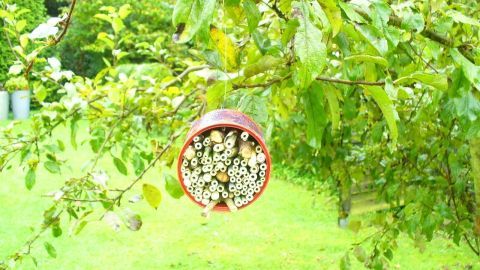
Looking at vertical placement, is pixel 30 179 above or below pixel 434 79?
below

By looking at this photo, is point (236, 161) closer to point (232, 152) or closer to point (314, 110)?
point (232, 152)

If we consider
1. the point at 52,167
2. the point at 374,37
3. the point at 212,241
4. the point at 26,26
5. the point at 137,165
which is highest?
the point at 374,37

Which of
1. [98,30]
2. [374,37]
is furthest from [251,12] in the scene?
[98,30]

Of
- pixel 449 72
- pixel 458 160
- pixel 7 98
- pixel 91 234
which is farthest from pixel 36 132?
pixel 7 98

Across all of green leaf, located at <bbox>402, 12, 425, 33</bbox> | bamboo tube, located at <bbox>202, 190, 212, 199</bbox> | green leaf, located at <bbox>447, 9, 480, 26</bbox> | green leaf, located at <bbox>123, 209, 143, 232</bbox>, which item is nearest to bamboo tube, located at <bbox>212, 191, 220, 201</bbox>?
bamboo tube, located at <bbox>202, 190, 212, 199</bbox>

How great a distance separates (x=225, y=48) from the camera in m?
1.27

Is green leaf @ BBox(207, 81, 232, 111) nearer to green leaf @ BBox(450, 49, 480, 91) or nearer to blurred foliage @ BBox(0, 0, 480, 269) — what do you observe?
blurred foliage @ BBox(0, 0, 480, 269)

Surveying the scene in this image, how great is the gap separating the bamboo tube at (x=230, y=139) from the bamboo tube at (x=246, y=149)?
0.02 m

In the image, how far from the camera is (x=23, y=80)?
1976mm

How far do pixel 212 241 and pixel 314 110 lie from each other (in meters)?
4.21

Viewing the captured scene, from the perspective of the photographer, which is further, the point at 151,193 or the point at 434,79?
the point at 151,193

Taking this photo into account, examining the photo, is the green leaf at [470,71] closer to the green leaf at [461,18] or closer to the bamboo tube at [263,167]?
the green leaf at [461,18]

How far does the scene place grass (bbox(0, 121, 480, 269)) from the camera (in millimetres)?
4762

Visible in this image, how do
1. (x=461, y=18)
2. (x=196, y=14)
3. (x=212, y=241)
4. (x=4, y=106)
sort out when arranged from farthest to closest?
(x=4, y=106)
(x=212, y=241)
(x=461, y=18)
(x=196, y=14)
